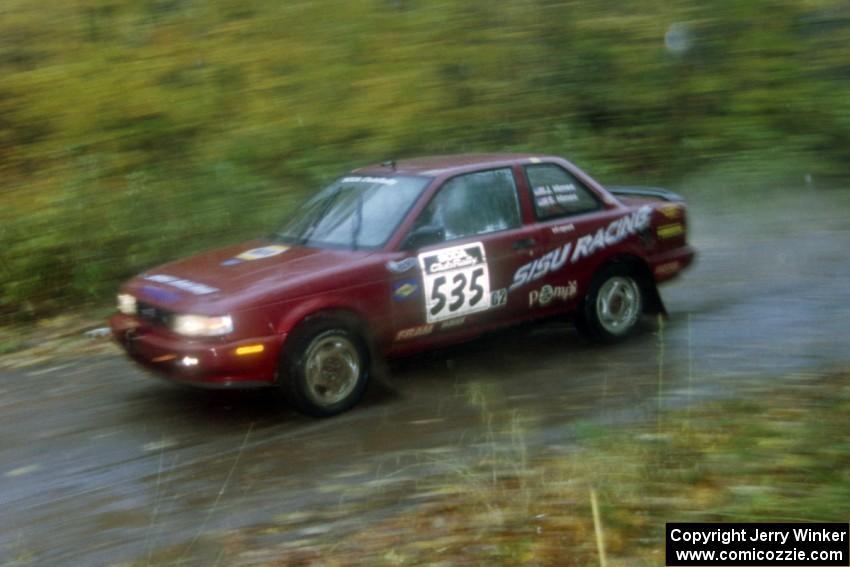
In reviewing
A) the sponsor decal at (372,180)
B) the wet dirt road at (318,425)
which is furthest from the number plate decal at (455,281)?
the sponsor decal at (372,180)

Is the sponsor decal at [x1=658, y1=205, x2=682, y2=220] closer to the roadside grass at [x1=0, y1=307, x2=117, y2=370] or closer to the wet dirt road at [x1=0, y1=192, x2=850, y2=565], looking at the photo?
the wet dirt road at [x1=0, y1=192, x2=850, y2=565]

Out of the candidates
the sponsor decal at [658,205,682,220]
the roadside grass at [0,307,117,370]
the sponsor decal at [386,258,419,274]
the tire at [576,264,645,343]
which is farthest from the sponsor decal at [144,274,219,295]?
the sponsor decal at [658,205,682,220]

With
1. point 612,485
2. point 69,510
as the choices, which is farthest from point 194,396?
point 612,485

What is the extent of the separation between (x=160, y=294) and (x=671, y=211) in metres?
4.32

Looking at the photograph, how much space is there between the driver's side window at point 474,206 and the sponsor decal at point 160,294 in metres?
1.75

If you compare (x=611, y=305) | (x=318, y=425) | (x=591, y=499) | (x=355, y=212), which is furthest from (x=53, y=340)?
(x=591, y=499)

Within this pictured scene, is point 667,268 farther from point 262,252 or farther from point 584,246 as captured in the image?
point 262,252

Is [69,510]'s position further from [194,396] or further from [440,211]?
[440,211]

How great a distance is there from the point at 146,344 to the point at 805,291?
20.3 feet

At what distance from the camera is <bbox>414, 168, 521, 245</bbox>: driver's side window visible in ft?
25.1

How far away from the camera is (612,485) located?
199 inches

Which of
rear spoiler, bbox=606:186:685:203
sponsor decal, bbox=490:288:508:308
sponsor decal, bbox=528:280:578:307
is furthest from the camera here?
rear spoiler, bbox=606:186:685:203

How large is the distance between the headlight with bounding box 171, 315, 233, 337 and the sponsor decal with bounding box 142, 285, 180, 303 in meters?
0.17

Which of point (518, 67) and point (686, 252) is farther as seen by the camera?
point (518, 67)
